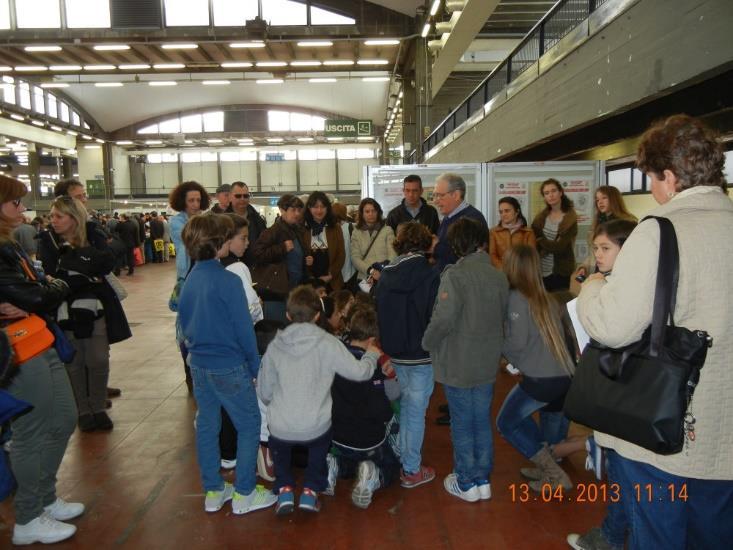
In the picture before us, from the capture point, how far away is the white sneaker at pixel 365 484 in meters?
2.94

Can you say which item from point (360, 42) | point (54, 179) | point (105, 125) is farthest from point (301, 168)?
point (360, 42)

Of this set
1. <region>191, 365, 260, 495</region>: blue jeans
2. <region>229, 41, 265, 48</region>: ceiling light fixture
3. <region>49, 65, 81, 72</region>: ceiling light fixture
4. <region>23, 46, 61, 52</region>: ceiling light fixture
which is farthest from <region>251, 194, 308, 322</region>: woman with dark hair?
<region>49, 65, 81, 72</region>: ceiling light fixture

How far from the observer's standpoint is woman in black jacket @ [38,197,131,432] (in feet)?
12.9

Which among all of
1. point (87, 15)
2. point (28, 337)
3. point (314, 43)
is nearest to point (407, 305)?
point (28, 337)

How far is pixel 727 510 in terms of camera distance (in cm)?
157

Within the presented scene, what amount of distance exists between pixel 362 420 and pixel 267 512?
Result: 692 mm

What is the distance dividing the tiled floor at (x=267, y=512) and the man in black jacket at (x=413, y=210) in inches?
78.0

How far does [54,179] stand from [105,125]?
11033 mm

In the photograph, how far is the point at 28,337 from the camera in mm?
2484

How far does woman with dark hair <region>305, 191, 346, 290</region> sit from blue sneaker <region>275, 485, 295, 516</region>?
6.90 feet

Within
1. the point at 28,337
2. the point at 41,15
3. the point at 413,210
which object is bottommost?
the point at 28,337

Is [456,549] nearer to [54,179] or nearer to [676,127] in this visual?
[676,127]

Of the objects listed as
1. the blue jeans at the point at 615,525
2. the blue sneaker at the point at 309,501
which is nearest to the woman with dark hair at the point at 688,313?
the blue jeans at the point at 615,525

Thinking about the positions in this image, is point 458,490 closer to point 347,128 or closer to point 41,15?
point 41,15
